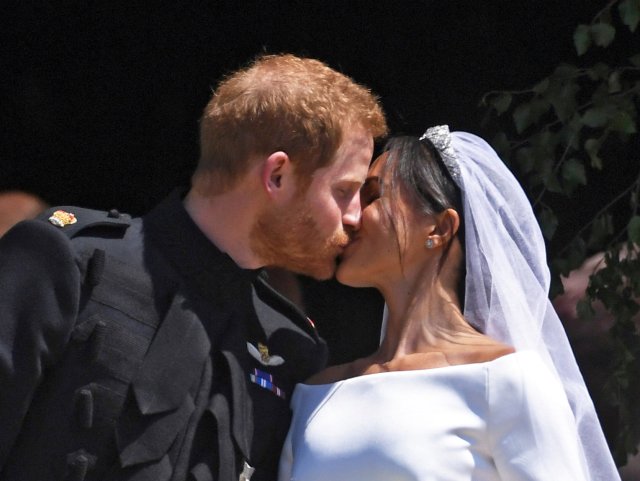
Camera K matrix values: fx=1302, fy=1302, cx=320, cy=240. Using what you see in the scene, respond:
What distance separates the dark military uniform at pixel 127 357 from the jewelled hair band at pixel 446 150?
0.46 m

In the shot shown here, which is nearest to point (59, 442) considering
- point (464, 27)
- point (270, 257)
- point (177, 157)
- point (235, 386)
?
point (235, 386)

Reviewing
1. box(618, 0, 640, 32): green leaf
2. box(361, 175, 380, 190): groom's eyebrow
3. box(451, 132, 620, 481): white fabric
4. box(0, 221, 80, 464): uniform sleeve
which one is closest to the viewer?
box(0, 221, 80, 464): uniform sleeve

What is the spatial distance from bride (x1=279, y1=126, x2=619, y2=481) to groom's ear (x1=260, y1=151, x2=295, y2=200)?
27 centimetres

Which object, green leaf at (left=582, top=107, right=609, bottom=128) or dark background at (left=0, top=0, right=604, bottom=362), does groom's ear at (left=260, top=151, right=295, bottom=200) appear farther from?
dark background at (left=0, top=0, right=604, bottom=362)

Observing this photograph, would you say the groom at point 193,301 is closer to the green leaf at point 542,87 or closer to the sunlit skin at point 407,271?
the sunlit skin at point 407,271

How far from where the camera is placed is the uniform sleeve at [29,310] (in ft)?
6.98

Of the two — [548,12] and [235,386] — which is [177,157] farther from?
[235,386]

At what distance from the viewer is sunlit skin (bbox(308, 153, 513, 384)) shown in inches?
102

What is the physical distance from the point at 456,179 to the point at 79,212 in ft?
2.48

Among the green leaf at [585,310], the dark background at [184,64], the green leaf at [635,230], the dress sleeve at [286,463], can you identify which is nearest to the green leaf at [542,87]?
the green leaf at [635,230]

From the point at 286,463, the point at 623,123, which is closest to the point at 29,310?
the point at 286,463

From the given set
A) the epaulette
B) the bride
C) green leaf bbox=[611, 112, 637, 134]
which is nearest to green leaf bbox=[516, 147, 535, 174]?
green leaf bbox=[611, 112, 637, 134]

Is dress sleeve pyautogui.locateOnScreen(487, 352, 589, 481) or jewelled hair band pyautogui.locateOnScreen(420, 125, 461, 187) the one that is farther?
jewelled hair band pyautogui.locateOnScreen(420, 125, 461, 187)

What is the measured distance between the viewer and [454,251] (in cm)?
263
